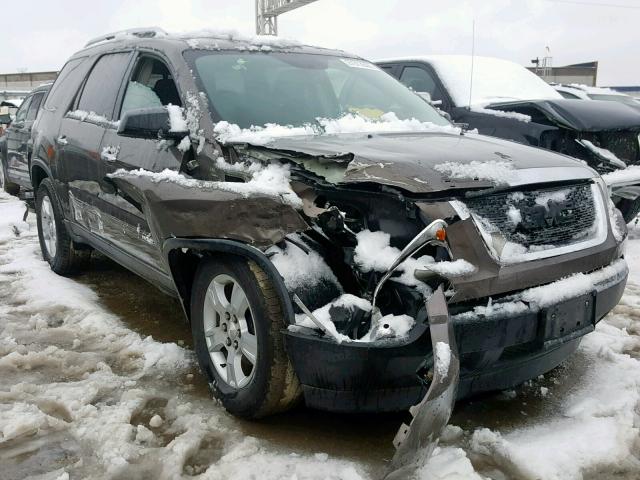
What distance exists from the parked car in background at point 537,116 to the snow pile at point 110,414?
3.41 meters

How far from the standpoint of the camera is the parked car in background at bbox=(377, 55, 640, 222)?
5.42 metres

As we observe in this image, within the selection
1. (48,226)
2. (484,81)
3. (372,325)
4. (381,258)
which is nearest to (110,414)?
(372,325)

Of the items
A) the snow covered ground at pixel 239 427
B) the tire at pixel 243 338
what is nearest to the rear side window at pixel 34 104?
the snow covered ground at pixel 239 427

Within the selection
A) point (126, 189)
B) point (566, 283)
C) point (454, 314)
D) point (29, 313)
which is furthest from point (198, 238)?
point (29, 313)

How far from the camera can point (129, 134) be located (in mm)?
3104

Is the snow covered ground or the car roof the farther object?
the car roof

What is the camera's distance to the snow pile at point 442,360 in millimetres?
2039

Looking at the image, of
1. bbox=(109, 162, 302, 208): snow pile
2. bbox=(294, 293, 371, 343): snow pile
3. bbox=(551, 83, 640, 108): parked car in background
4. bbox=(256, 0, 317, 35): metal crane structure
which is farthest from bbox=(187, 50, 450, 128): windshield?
bbox=(256, 0, 317, 35): metal crane structure

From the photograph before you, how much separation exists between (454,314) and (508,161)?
784mm

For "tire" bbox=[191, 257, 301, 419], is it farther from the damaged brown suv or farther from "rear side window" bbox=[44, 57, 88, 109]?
"rear side window" bbox=[44, 57, 88, 109]

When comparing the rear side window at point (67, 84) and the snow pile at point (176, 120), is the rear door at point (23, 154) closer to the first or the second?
the rear side window at point (67, 84)

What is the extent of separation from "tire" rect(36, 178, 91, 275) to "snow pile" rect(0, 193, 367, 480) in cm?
92

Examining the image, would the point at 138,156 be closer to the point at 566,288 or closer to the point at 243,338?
the point at 243,338

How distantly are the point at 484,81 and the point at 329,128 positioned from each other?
4.07 meters
